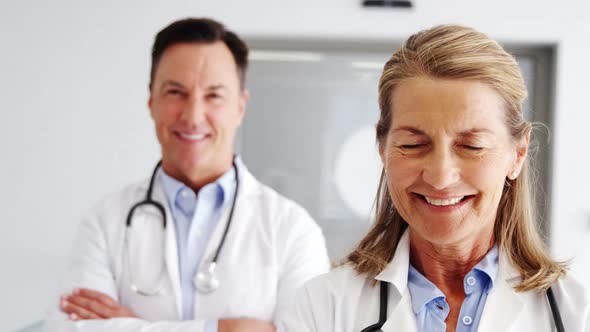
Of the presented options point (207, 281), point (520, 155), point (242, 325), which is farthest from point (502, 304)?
point (207, 281)

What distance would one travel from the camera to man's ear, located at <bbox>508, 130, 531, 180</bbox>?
117cm

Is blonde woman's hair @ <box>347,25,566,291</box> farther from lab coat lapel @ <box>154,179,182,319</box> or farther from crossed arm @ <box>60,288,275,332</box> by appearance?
lab coat lapel @ <box>154,179,182,319</box>

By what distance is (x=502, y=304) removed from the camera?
3.74 ft

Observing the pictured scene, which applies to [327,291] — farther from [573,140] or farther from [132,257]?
[573,140]

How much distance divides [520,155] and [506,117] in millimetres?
95

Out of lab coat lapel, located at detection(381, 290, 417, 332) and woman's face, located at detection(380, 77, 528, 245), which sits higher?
woman's face, located at detection(380, 77, 528, 245)

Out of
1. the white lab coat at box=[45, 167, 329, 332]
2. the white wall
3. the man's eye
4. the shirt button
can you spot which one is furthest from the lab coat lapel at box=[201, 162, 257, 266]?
the white wall

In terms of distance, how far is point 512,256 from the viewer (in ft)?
3.96

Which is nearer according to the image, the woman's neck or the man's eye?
the woman's neck

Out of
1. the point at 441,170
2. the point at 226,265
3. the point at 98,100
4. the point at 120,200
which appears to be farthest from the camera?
the point at 98,100

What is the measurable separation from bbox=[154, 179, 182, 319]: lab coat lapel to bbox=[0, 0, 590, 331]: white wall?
56.6 inches

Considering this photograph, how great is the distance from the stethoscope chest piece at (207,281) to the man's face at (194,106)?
250mm

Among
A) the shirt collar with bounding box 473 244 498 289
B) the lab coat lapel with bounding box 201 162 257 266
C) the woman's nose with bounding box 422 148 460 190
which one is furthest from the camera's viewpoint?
the lab coat lapel with bounding box 201 162 257 266

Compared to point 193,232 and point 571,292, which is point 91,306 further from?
point 571,292
